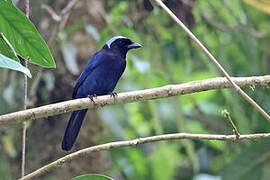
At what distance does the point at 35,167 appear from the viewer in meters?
4.14

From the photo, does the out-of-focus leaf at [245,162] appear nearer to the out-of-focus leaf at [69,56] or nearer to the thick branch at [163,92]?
the out-of-focus leaf at [69,56]

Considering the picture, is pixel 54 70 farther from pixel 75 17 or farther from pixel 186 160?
pixel 186 160

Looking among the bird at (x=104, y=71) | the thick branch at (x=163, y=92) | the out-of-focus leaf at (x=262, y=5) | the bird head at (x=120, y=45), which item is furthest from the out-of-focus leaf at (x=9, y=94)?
the out-of-focus leaf at (x=262, y=5)

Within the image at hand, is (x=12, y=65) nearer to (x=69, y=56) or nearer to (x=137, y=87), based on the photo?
(x=69, y=56)

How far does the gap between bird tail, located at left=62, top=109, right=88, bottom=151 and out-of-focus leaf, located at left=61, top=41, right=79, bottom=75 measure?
41 cm

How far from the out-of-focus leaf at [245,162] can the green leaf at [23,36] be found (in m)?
2.35

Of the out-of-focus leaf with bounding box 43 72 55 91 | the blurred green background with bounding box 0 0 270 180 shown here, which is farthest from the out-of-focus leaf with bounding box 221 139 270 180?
the out-of-focus leaf with bounding box 43 72 55 91

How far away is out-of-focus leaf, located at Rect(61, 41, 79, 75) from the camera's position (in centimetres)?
385

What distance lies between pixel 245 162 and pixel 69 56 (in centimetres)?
163

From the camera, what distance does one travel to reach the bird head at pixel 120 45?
4.00 meters

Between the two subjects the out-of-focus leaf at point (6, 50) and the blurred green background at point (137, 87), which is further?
the blurred green background at point (137, 87)

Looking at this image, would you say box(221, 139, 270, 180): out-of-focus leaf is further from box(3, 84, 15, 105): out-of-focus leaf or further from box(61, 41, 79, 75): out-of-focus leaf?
box(3, 84, 15, 105): out-of-focus leaf

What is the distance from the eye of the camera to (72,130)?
3.40 metres

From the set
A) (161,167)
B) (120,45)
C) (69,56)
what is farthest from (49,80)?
(161,167)
